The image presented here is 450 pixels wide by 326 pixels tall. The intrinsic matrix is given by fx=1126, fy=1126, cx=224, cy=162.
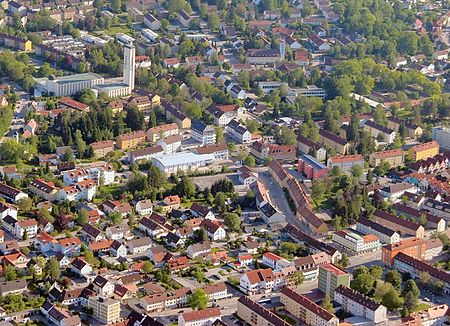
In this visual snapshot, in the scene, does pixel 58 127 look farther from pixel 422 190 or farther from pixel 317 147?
A: pixel 422 190

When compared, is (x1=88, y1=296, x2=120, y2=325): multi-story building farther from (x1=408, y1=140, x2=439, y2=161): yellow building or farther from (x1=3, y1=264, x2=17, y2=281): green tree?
(x1=408, y1=140, x2=439, y2=161): yellow building

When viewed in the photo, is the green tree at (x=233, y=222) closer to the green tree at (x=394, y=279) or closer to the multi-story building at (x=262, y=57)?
the green tree at (x=394, y=279)

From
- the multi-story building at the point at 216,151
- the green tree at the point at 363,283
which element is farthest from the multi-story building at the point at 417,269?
the multi-story building at the point at 216,151

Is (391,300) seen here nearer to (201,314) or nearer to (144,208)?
(201,314)

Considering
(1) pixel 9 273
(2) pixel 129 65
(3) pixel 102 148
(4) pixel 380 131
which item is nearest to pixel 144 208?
(3) pixel 102 148

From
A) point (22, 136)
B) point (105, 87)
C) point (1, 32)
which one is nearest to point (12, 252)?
point (22, 136)

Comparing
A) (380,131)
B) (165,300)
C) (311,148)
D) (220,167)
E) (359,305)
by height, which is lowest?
(220,167)
